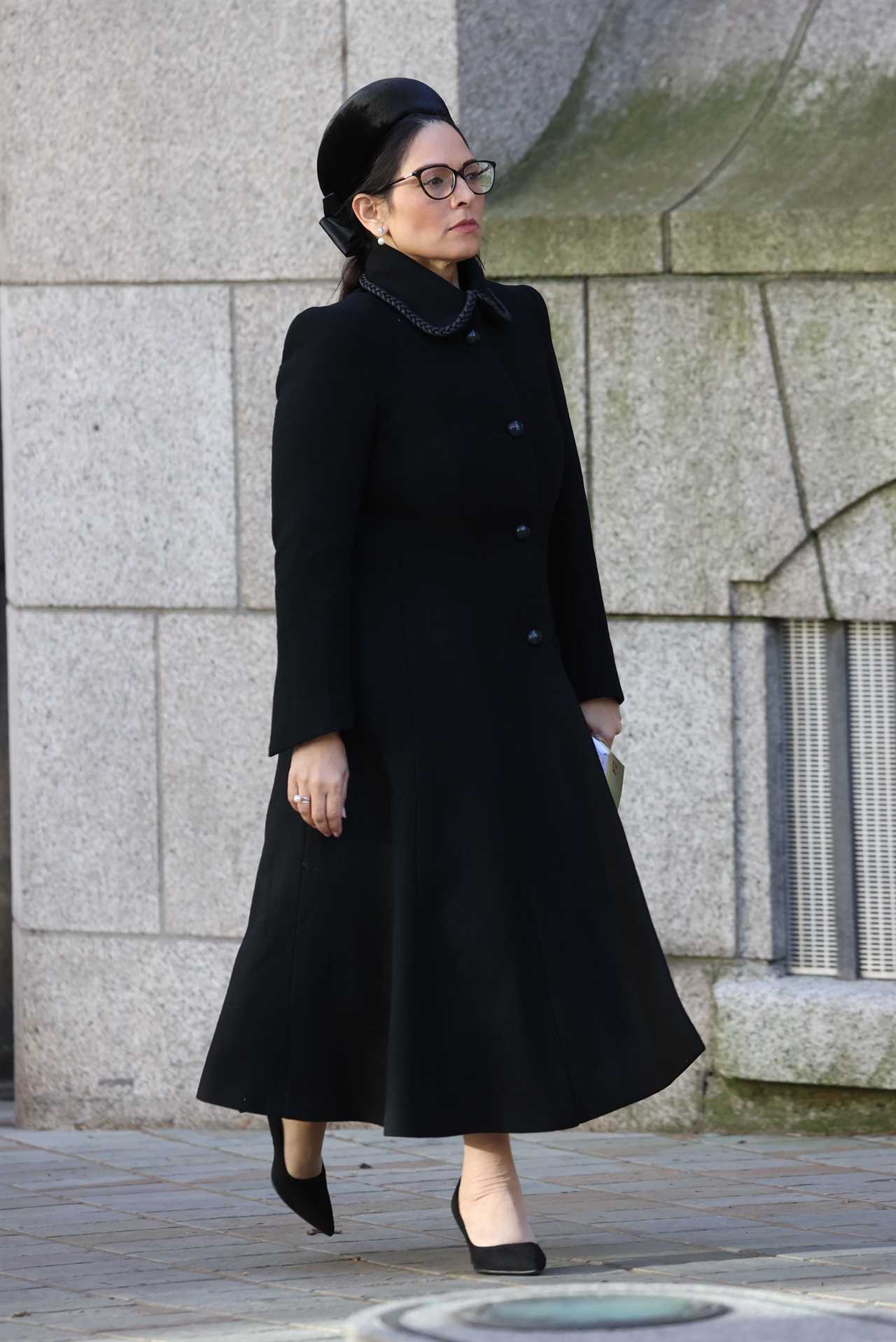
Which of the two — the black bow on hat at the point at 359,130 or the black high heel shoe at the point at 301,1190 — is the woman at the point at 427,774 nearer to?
the black bow on hat at the point at 359,130

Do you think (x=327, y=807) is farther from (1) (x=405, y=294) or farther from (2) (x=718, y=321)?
(2) (x=718, y=321)

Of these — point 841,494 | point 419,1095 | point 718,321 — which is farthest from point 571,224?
point 419,1095

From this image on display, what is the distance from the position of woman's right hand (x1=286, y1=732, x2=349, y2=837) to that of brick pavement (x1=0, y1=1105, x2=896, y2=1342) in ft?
2.74

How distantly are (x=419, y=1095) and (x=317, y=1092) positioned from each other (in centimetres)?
22

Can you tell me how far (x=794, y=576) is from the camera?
563 cm

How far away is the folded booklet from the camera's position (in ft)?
14.4

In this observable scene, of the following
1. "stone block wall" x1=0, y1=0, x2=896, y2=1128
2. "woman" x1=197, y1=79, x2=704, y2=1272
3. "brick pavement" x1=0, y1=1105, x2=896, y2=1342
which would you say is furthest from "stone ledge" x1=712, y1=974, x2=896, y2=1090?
"woman" x1=197, y1=79, x2=704, y2=1272

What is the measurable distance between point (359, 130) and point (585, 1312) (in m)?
2.20

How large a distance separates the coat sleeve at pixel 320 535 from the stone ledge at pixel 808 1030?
1.89 m

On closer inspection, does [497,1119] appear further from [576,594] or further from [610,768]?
[576,594]

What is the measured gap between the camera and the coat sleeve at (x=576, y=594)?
4.51 meters

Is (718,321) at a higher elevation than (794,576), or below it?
higher

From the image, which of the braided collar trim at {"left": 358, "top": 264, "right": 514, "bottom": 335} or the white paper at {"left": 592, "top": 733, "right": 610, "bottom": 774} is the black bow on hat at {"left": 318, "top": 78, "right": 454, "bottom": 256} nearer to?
the braided collar trim at {"left": 358, "top": 264, "right": 514, "bottom": 335}

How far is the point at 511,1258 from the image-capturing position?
4.14m
